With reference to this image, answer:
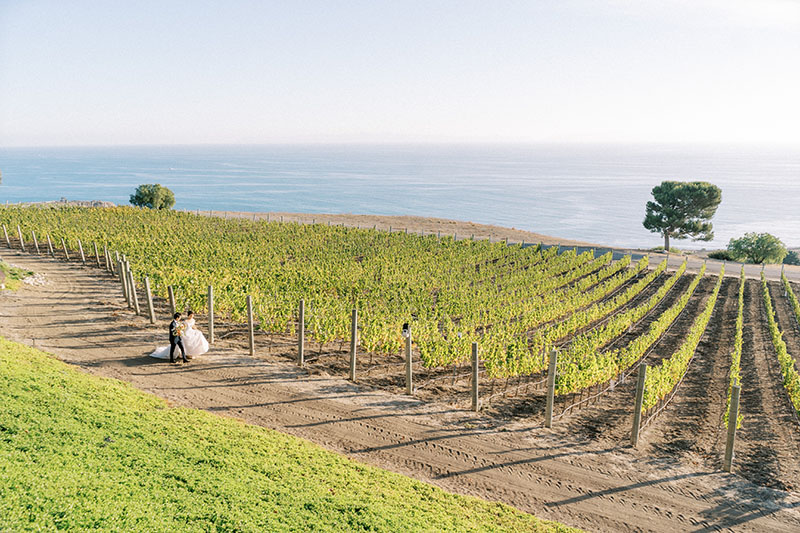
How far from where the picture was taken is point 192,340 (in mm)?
15031

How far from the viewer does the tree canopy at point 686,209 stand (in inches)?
2367

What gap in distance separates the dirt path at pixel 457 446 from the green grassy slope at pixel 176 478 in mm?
900

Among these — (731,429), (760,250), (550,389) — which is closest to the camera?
(731,429)

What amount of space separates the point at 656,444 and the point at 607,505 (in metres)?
3.31

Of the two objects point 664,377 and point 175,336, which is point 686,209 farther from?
point 175,336

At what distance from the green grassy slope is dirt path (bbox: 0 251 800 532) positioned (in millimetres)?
900

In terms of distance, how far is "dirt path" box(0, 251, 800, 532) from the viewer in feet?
30.2

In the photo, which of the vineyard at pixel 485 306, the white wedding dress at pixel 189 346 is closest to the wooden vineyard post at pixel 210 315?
the white wedding dress at pixel 189 346

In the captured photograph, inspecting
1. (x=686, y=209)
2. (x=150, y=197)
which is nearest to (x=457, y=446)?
(x=686, y=209)

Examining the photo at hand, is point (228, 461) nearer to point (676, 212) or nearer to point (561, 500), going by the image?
point (561, 500)

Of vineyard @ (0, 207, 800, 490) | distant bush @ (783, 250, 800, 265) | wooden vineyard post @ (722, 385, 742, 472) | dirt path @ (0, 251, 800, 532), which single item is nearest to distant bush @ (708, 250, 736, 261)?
vineyard @ (0, 207, 800, 490)

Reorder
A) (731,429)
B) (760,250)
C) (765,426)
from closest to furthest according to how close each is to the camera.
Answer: (731,429) → (765,426) → (760,250)

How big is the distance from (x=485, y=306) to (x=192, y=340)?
13278 millimetres

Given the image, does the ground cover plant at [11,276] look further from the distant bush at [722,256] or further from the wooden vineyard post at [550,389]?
the distant bush at [722,256]
